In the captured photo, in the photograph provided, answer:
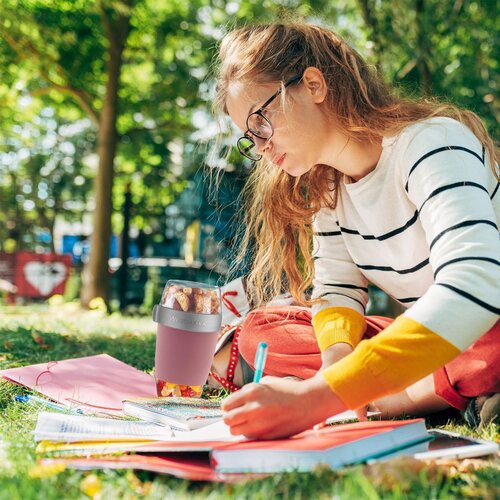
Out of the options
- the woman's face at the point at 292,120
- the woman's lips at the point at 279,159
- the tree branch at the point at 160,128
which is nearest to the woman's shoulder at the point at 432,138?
the woman's face at the point at 292,120

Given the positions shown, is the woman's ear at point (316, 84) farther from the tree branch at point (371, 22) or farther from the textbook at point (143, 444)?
the tree branch at point (371, 22)

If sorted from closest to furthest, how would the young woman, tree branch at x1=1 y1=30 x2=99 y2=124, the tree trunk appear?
1. the young woman
2. tree branch at x1=1 y1=30 x2=99 y2=124
3. the tree trunk

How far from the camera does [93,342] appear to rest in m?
3.82

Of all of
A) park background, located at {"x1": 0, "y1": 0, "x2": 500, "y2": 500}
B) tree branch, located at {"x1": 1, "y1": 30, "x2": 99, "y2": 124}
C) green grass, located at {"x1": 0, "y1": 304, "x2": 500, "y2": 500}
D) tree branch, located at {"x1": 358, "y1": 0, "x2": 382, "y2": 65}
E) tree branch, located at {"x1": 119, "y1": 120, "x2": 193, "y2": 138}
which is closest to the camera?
green grass, located at {"x1": 0, "y1": 304, "x2": 500, "y2": 500}

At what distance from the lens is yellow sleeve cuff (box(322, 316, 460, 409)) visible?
1456 mm

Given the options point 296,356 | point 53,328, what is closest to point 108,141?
point 53,328

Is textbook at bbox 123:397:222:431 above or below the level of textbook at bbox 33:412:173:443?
below

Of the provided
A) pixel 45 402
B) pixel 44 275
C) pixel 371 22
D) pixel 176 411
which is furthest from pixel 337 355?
pixel 44 275

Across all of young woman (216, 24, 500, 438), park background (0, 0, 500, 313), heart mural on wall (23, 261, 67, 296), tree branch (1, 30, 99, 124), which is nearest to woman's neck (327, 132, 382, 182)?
young woman (216, 24, 500, 438)

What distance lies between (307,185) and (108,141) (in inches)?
272

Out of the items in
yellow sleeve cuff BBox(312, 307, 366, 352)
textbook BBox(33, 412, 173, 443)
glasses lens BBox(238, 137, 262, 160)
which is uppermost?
glasses lens BBox(238, 137, 262, 160)

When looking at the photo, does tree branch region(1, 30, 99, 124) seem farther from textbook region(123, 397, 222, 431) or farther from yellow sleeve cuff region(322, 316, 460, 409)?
yellow sleeve cuff region(322, 316, 460, 409)

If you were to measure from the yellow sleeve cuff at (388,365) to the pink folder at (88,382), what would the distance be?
96 centimetres

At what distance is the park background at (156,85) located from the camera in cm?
734
